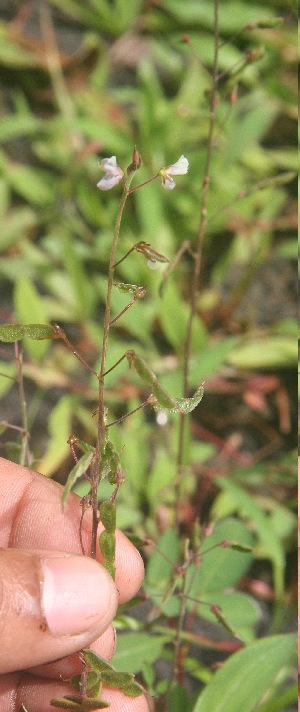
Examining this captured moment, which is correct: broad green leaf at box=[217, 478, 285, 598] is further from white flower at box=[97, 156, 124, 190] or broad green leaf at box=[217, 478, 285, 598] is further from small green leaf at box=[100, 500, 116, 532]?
white flower at box=[97, 156, 124, 190]

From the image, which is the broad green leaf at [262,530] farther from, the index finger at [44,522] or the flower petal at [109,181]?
the flower petal at [109,181]

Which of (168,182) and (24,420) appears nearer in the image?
(168,182)

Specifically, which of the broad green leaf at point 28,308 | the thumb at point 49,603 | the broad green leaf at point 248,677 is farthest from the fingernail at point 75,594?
the broad green leaf at point 28,308

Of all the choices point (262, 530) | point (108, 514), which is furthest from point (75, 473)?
point (262, 530)

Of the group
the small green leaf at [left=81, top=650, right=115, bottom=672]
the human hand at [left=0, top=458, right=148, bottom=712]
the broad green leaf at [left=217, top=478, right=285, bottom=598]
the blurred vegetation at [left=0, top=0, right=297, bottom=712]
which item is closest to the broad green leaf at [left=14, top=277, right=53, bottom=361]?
the blurred vegetation at [left=0, top=0, right=297, bottom=712]

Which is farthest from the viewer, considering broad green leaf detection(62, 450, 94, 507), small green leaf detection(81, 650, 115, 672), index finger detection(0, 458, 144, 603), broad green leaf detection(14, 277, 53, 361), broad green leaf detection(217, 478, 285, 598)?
broad green leaf detection(14, 277, 53, 361)

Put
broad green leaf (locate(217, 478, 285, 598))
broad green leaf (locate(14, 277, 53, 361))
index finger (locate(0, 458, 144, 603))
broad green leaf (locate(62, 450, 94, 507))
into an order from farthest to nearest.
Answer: broad green leaf (locate(14, 277, 53, 361)) → broad green leaf (locate(217, 478, 285, 598)) → index finger (locate(0, 458, 144, 603)) → broad green leaf (locate(62, 450, 94, 507))

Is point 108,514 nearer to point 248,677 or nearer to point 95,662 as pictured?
point 95,662
